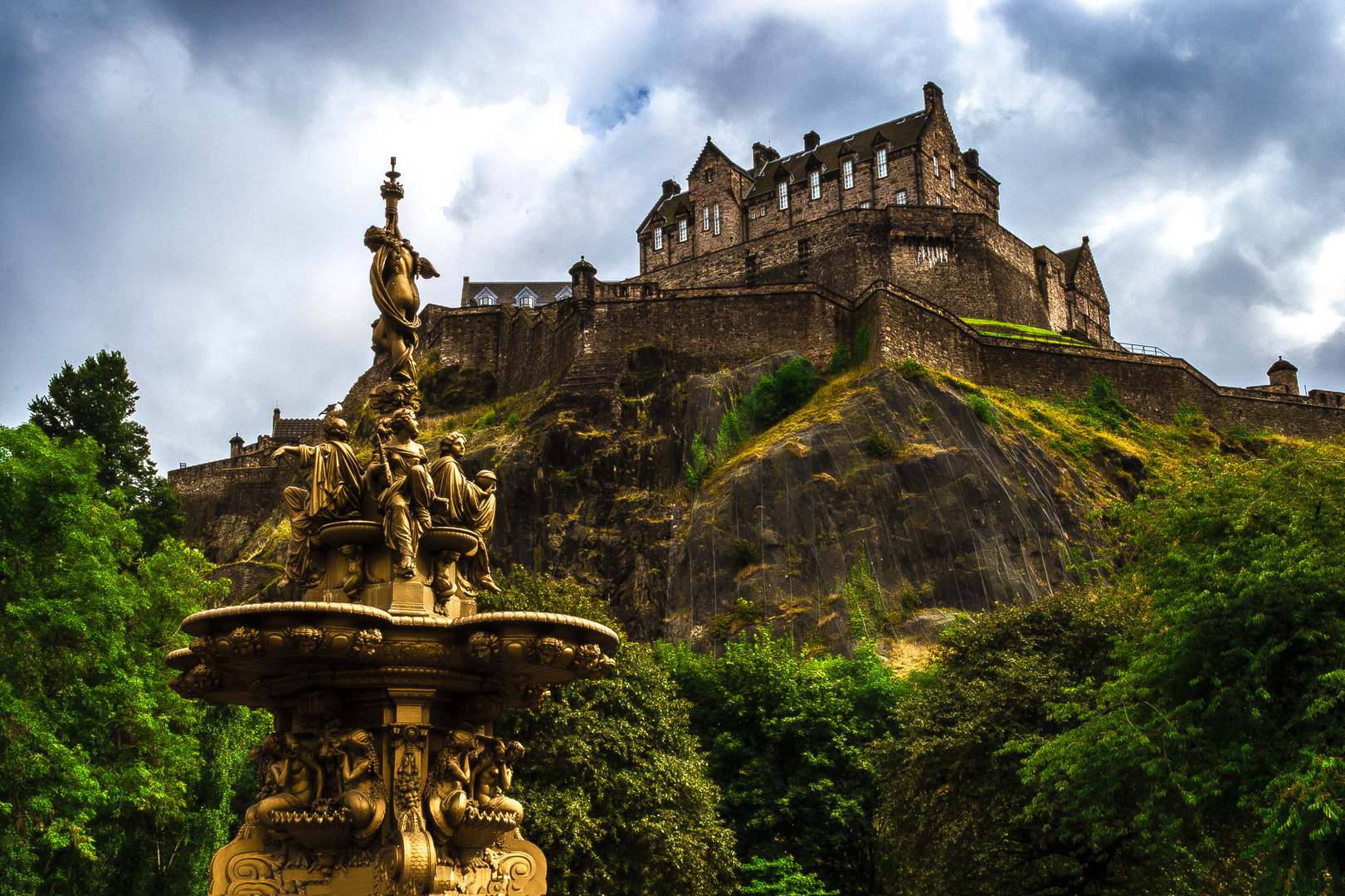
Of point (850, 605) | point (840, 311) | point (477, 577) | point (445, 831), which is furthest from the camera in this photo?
point (840, 311)

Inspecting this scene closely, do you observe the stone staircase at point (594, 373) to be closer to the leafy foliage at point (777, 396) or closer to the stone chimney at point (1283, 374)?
the leafy foliage at point (777, 396)

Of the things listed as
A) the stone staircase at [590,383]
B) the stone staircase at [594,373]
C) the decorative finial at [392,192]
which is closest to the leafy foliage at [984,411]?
the stone staircase at [590,383]

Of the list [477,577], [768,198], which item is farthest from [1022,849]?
[768,198]

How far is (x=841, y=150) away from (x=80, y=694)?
5484 cm

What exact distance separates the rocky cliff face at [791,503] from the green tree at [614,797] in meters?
Result: 16.2

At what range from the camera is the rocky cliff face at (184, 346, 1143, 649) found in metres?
40.0

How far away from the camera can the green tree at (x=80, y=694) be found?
18016 millimetres

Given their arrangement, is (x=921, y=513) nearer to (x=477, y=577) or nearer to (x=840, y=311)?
(x=840, y=311)

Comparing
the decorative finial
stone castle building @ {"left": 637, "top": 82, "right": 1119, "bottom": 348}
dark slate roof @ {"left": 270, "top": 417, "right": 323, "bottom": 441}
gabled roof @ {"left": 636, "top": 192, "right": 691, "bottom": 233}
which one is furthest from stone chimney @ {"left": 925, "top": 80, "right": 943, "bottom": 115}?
the decorative finial

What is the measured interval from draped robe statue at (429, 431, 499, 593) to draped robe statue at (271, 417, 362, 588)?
0.59 m

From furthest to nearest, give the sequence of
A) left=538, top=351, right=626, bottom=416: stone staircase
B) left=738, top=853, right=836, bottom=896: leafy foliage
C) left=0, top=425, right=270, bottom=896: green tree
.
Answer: left=538, top=351, right=626, bottom=416: stone staircase < left=738, top=853, right=836, bottom=896: leafy foliage < left=0, top=425, right=270, bottom=896: green tree

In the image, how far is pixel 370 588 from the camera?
27.1ft

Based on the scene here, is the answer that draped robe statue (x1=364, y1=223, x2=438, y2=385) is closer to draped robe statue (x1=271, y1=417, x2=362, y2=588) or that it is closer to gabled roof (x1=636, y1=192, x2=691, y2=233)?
draped robe statue (x1=271, y1=417, x2=362, y2=588)

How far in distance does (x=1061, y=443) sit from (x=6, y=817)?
129 ft
